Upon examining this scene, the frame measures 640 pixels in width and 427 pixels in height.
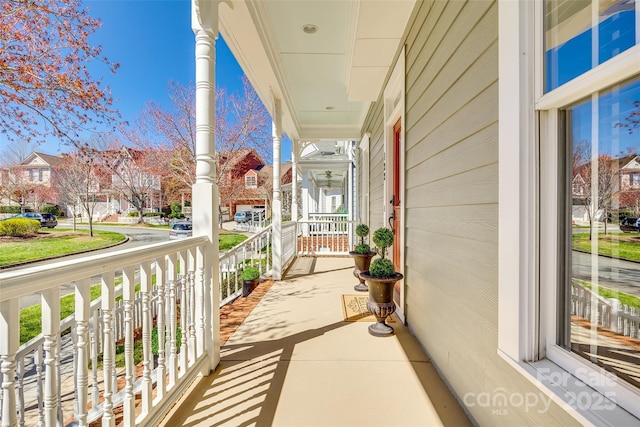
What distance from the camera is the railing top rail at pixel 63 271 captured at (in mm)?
765

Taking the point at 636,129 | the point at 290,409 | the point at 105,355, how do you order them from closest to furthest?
the point at 636,129 → the point at 105,355 → the point at 290,409

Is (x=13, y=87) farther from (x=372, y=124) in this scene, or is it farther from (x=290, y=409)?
(x=372, y=124)

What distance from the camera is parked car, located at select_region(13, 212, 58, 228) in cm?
266

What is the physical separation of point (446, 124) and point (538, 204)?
2.74 feet

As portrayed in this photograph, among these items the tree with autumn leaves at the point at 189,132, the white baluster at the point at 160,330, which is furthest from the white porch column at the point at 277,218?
the tree with autumn leaves at the point at 189,132

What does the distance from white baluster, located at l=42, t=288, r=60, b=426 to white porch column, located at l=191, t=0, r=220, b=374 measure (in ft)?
2.98

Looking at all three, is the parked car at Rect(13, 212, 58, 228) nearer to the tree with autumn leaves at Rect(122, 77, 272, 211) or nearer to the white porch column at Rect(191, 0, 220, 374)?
the white porch column at Rect(191, 0, 220, 374)

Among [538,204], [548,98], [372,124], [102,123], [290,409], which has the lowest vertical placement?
[290,409]

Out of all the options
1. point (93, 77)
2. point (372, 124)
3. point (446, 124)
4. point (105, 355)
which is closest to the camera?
point (105, 355)

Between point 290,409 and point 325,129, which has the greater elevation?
point 325,129

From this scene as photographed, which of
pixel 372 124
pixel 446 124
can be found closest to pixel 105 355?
pixel 446 124

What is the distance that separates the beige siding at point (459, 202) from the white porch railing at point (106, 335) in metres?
1.49

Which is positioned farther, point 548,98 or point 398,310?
point 398,310

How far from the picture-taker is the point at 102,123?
3535 mm
